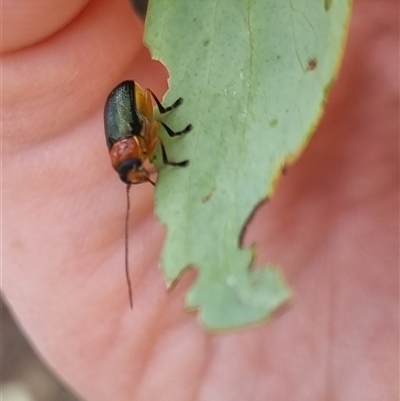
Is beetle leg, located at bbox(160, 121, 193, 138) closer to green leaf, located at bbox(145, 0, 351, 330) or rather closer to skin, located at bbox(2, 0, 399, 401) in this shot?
green leaf, located at bbox(145, 0, 351, 330)

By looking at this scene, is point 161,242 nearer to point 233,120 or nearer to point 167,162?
point 167,162

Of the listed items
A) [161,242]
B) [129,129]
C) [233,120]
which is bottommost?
[161,242]

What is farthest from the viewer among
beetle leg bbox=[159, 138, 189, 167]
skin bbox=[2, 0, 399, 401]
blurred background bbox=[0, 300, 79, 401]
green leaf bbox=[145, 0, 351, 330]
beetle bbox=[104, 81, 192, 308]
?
blurred background bbox=[0, 300, 79, 401]

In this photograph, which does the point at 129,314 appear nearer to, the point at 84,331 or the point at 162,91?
the point at 84,331

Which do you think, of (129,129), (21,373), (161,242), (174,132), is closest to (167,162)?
(174,132)

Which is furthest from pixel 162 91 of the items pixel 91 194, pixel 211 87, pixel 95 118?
pixel 211 87

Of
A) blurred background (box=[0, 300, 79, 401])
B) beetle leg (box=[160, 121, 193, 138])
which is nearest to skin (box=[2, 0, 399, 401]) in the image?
beetle leg (box=[160, 121, 193, 138])
